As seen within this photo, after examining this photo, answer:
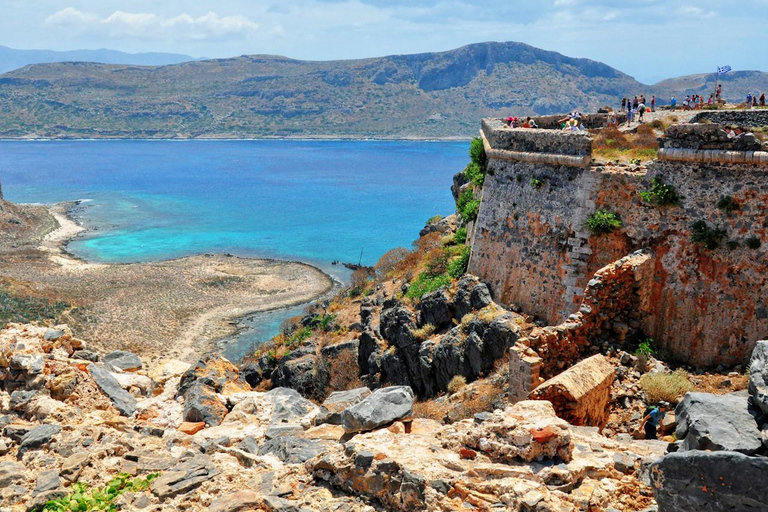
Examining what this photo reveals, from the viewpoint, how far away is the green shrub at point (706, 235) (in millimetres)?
13359

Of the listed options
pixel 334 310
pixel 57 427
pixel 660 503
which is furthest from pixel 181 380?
pixel 334 310

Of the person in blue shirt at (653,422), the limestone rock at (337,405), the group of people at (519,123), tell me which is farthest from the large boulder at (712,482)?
the group of people at (519,123)

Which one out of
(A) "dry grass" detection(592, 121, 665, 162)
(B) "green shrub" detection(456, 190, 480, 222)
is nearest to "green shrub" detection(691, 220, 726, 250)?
(A) "dry grass" detection(592, 121, 665, 162)

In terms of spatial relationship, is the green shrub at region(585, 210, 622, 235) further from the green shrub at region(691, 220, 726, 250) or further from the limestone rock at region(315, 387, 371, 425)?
the limestone rock at region(315, 387, 371, 425)

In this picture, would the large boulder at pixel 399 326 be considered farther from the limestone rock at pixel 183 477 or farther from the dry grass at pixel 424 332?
the limestone rock at pixel 183 477

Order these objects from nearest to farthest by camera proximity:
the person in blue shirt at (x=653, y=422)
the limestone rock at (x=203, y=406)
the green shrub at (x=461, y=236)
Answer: the person in blue shirt at (x=653, y=422) → the limestone rock at (x=203, y=406) → the green shrub at (x=461, y=236)

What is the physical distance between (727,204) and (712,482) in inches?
378

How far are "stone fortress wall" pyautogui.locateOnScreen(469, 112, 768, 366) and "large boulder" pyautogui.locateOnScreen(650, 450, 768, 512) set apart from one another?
21.1 ft

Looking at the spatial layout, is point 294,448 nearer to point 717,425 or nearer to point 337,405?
point 337,405

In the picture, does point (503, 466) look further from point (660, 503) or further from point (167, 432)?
point (167, 432)

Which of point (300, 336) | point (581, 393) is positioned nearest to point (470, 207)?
point (300, 336)

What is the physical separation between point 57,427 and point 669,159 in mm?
13107

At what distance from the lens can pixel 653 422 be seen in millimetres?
9969

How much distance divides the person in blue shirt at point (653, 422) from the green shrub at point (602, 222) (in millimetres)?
5432
